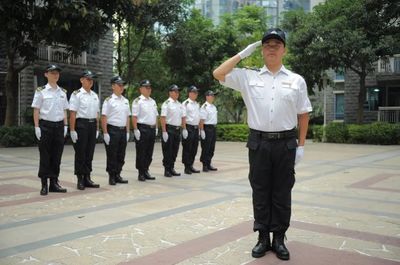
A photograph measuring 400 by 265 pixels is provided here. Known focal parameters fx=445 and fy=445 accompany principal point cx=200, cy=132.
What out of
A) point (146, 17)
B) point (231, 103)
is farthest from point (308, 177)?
point (231, 103)

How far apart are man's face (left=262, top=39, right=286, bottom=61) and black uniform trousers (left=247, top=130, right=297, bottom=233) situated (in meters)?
0.67

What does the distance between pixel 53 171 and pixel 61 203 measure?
0.95 metres

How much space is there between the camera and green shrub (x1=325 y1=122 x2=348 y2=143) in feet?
67.5

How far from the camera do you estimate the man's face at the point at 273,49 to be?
3.81 m

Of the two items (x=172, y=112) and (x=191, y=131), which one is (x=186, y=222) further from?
(x=191, y=131)

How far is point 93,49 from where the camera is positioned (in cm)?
2181

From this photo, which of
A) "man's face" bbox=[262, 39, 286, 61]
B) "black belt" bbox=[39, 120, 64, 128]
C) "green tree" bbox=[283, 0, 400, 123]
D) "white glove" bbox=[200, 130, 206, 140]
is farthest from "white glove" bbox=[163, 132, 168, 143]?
"green tree" bbox=[283, 0, 400, 123]

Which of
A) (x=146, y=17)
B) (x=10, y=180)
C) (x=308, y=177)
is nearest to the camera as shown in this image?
(x=10, y=180)

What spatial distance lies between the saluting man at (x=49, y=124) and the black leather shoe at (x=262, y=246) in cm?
399

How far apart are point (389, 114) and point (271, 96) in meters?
21.3

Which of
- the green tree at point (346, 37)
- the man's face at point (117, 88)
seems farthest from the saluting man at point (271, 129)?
the green tree at point (346, 37)

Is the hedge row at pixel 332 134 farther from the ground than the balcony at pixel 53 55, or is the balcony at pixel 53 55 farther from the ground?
the balcony at pixel 53 55

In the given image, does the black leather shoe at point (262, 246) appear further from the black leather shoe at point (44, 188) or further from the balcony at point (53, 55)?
the balcony at point (53, 55)

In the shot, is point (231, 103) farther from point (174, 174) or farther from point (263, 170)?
point (263, 170)
